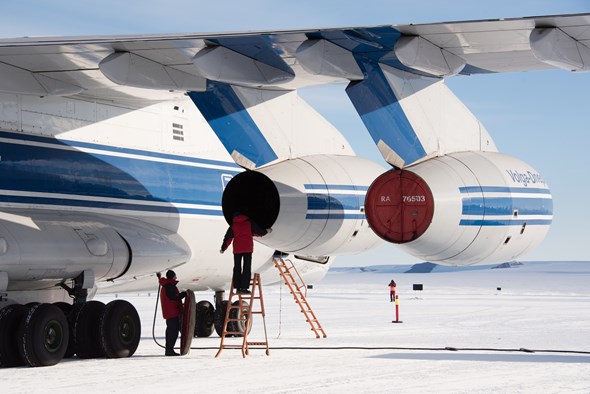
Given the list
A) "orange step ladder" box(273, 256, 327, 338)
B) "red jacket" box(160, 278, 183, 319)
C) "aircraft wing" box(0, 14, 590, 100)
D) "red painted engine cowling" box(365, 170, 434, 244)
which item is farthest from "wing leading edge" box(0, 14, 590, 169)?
"orange step ladder" box(273, 256, 327, 338)

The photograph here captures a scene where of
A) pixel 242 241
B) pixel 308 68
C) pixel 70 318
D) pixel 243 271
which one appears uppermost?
pixel 308 68

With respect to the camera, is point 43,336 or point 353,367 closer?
point 353,367

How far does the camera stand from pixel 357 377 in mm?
11266

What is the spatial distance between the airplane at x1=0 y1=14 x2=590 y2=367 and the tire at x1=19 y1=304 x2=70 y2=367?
0.08ft

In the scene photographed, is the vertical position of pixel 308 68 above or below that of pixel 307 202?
above

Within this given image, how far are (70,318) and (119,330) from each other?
0.70 metres

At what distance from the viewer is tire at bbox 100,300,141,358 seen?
13983 mm

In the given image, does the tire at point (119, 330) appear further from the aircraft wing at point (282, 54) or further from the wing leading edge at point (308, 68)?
the aircraft wing at point (282, 54)

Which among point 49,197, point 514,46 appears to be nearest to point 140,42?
point 49,197

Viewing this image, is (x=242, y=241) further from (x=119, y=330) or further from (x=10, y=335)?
(x=10, y=335)

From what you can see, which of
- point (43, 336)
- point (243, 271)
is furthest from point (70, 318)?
point (243, 271)

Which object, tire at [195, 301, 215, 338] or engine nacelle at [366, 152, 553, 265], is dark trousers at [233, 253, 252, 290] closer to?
engine nacelle at [366, 152, 553, 265]

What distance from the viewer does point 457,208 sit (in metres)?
13.1

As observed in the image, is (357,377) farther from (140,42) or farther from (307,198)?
(140,42)
